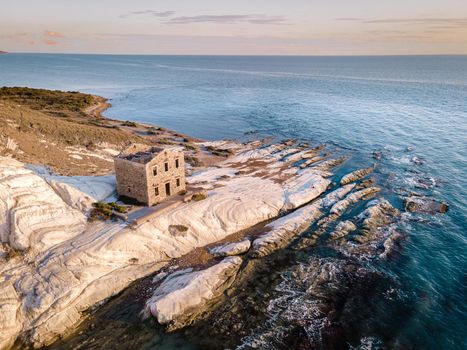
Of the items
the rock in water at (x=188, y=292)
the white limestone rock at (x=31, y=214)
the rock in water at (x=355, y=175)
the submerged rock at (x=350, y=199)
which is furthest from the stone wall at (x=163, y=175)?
the rock in water at (x=355, y=175)

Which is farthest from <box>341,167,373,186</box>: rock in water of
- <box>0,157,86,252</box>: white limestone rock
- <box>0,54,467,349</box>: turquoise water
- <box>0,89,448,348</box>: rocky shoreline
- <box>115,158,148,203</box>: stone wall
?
<box>0,157,86,252</box>: white limestone rock

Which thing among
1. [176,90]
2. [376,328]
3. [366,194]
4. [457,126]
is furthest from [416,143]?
[176,90]

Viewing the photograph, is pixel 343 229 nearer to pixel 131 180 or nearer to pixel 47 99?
pixel 131 180

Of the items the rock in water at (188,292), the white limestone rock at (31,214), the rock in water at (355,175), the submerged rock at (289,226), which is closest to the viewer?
the rock in water at (188,292)

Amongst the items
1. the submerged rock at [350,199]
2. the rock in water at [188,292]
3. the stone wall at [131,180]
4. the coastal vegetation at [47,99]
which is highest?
the stone wall at [131,180]

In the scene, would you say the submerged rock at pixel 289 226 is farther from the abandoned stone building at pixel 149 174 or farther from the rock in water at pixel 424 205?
the abandoned stone building at pixel 149 174
